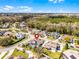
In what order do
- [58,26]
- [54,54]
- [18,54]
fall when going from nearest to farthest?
[18,54] → [54,54] → [58,26]

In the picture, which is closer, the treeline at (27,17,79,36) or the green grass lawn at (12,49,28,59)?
the green grass lawn at (12,49,28,59)

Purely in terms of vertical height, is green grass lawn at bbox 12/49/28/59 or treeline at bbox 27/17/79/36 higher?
treeline at bbox 27/17/79/36

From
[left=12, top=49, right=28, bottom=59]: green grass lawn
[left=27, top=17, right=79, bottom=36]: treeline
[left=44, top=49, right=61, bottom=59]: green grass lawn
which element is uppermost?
[left=27, top=17, right=79, bottom=36]: treeline

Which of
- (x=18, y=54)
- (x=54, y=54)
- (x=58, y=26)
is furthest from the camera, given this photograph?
(x=58, y=26)

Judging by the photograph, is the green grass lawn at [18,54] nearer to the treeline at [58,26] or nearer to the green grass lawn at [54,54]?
the green grass lawn at [54,54]

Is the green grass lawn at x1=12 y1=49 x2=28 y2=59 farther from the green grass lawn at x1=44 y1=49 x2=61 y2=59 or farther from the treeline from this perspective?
the treeline

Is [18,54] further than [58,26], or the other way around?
[58,26]

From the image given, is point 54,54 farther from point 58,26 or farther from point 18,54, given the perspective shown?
point 58,26

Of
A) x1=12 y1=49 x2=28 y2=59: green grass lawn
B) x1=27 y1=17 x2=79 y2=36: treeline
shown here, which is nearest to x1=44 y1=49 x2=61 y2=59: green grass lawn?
x1=12 y1=49 x2=28 y2=59: green grass lawn

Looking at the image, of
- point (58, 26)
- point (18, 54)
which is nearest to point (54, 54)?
point (18, 54)

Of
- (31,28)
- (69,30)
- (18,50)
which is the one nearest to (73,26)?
(69,30)

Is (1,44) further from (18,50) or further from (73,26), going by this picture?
(73,26)
